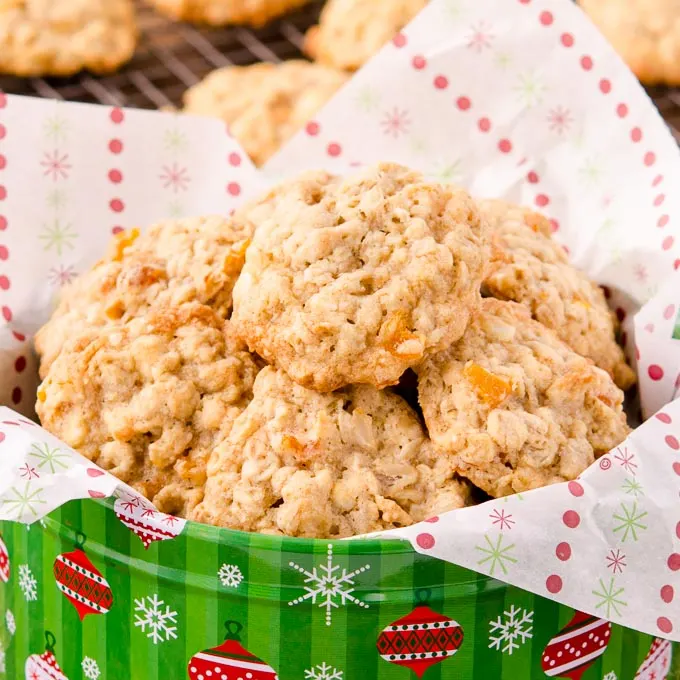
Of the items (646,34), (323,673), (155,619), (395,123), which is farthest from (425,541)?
(646,34)

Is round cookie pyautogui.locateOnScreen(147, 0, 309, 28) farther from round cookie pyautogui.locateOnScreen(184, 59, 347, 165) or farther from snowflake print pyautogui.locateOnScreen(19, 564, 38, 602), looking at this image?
snowflake print pyautogui.locateOnScreen(19, 564, 38, 602)

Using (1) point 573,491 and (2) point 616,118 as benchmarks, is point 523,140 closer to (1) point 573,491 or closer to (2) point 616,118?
(2) point 616,118

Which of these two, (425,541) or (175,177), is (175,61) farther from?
(425,541)

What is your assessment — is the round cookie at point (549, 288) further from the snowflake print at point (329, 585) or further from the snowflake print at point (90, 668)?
the snowflake print at point (90, 668)

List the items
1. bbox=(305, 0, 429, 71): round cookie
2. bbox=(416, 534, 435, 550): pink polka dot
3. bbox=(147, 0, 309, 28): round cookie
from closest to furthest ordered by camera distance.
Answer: bbox=(416, 534, 435, 550): pink polka dot, bbox=(305, 0, 429, 71): round cookie, bbox=(147, 0, 309, 28): round cookie

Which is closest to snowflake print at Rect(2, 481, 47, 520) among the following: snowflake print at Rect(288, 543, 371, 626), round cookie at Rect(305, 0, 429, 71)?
snowflake print at Rect(288, 543, 371, 626)

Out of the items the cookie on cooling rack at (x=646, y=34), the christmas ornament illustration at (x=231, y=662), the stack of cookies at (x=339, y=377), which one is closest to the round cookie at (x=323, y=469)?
the stack of cookies at (x=339, y=377)

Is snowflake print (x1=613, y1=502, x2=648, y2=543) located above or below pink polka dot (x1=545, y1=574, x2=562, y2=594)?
above
